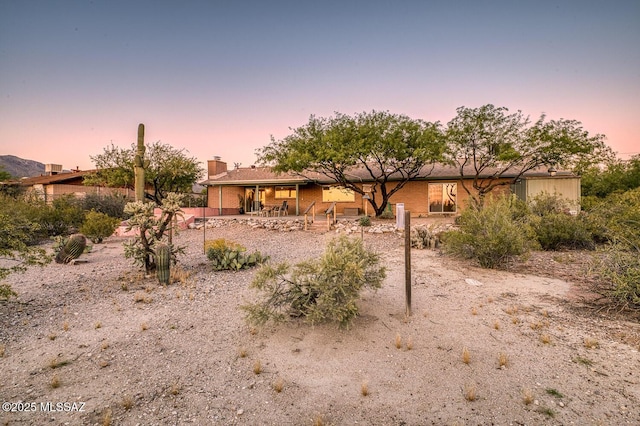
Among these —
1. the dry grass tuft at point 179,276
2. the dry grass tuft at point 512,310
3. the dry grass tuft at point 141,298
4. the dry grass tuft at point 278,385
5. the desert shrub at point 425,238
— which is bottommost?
the dry grass tuft at point 278,385

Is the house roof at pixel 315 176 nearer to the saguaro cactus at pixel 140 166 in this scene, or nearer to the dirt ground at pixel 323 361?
the saguaro cactus at pixel 140 166

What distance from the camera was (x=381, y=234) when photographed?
1349cm

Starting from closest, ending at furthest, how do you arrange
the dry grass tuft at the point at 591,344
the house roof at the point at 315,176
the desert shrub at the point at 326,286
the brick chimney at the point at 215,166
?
1. the dry grass tuft at the point at 591,344
2. the desert shrub at the point at 326,286
3. the house roof at the point at 315,176
4. the brick chimney at the point at 215,166

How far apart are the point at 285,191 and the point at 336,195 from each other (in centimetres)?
435

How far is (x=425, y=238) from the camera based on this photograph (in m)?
11.2

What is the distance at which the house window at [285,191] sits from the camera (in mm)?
23047

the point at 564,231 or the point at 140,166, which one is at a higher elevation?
the point at 140,166

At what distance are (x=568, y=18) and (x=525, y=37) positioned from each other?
1.33 m

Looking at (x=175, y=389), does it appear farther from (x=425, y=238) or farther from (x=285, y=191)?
(x=285, y=191)

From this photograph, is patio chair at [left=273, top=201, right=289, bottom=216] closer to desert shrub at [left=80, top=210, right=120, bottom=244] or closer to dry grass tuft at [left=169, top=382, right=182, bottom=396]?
desert shrub at [left=80, top=210, right=120, bottom=244]

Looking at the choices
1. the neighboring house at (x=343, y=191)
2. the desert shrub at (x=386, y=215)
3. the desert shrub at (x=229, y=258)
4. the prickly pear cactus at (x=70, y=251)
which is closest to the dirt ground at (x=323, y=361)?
the desert shrub at (x=229, y=258)

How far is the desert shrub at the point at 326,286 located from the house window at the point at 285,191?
18.5m

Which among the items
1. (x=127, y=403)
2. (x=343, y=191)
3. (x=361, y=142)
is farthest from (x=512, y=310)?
(x=343, y=191)

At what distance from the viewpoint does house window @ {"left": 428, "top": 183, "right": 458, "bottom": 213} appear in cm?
1988
